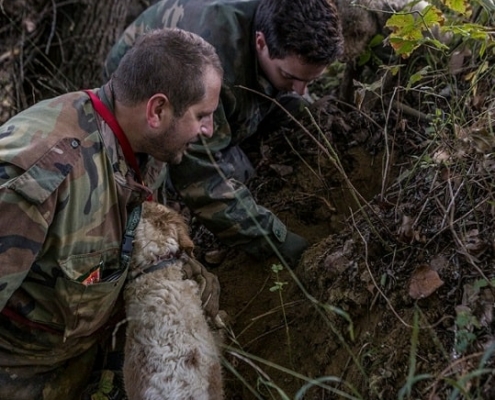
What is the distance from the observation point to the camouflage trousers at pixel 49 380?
282 centimetres

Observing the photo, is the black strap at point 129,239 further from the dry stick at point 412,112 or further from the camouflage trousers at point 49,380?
the dry stick at point 412,112

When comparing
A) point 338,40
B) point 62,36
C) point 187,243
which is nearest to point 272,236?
point 187,243

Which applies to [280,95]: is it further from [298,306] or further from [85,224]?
[85,224]

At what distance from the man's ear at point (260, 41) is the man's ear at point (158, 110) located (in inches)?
45.3

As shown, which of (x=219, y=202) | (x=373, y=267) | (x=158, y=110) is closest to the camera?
(x=158, y=110)

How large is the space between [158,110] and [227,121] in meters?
1.12

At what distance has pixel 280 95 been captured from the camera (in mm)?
4371

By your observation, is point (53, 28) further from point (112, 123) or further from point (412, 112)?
point (412, 112)

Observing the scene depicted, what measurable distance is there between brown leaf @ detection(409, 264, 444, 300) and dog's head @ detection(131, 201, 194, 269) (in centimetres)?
101

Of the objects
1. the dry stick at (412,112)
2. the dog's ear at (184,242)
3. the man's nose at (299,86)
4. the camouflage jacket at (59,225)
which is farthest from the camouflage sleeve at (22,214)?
the dry stick at (412,112)

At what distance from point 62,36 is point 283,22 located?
318 cm

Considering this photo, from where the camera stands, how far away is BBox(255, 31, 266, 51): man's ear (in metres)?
3.69

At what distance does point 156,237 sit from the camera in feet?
9.33

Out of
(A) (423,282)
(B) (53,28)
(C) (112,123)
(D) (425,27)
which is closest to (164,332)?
(C) (112,123)
